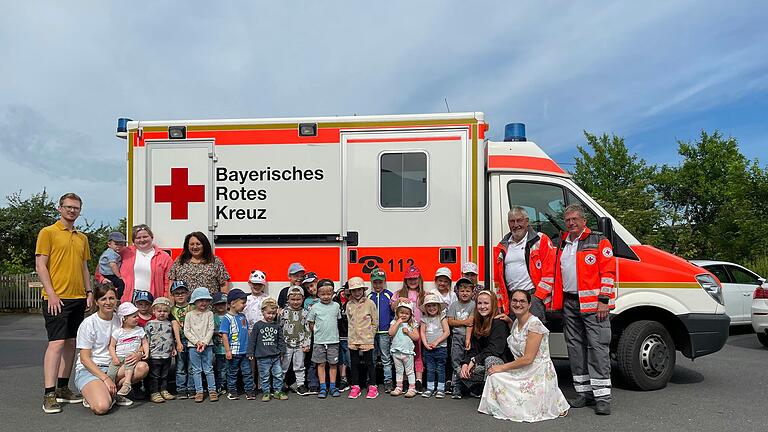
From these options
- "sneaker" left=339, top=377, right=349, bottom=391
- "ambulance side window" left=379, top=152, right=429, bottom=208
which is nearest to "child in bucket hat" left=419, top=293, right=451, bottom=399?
"sneaker" left=339, top=377, right=349, bottom=391

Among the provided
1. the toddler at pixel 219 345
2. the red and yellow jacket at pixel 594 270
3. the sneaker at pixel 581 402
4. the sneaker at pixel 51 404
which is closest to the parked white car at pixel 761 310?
the sneaker at pixel 581 402

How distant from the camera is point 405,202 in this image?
6.25 meters

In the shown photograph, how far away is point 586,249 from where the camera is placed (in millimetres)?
5383

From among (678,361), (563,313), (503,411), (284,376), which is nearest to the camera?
(503,411)

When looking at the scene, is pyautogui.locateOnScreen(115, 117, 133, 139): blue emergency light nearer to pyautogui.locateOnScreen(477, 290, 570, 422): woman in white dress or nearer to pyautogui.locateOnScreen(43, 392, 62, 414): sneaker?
pyautogui.locateOnScreen(43, 392, 62, 414): sneaker

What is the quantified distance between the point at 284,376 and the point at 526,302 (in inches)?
101

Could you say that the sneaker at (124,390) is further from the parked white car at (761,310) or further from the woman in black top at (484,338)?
the parked white car at (761,310)

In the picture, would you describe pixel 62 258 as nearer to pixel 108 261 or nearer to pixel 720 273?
pixel 108 261

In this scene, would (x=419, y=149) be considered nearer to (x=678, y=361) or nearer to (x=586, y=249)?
(x=586, y=249)

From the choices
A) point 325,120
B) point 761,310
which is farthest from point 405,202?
point 761,310

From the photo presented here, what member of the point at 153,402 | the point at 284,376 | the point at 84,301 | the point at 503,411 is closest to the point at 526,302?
the point at 503,411

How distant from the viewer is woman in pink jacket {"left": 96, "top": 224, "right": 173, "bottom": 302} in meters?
6.15

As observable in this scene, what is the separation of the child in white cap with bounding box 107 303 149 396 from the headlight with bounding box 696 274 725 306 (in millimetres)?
5667

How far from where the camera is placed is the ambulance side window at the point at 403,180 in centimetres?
624
